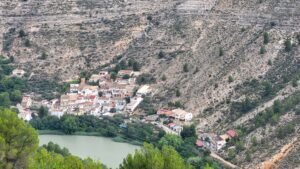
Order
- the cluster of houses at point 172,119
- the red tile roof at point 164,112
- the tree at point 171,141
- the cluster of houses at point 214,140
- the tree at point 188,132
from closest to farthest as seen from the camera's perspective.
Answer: the cluster of houses at point 214,140
the tree at point 171,141
the tree at point 188,132
the cluster of houses at point 172,119
the red tile roof at point 164,112

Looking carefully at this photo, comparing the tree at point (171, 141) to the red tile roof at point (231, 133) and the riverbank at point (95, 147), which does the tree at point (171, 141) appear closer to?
the riverbank at point (95, 147)

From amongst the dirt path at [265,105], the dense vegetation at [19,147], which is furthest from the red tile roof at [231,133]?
the dense vegetation at [19,147]

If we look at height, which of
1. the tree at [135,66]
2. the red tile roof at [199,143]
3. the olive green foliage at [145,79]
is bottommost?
the red tile roof at [199,143]

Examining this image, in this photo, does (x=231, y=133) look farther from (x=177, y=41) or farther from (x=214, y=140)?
(x=177, y=41)

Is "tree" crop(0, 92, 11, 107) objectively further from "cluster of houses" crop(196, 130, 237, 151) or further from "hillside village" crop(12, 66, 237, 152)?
"cluster of houses" crop(196, 130, 237, 151)

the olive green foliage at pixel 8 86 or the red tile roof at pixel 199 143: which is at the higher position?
the olive green foliage at pixel 8 86

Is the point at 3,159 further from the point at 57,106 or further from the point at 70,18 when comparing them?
the point at 70,18

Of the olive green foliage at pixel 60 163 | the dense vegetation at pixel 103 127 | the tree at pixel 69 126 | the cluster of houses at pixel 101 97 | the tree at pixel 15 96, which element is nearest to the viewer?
the olive green foliage at pixel 60 163
